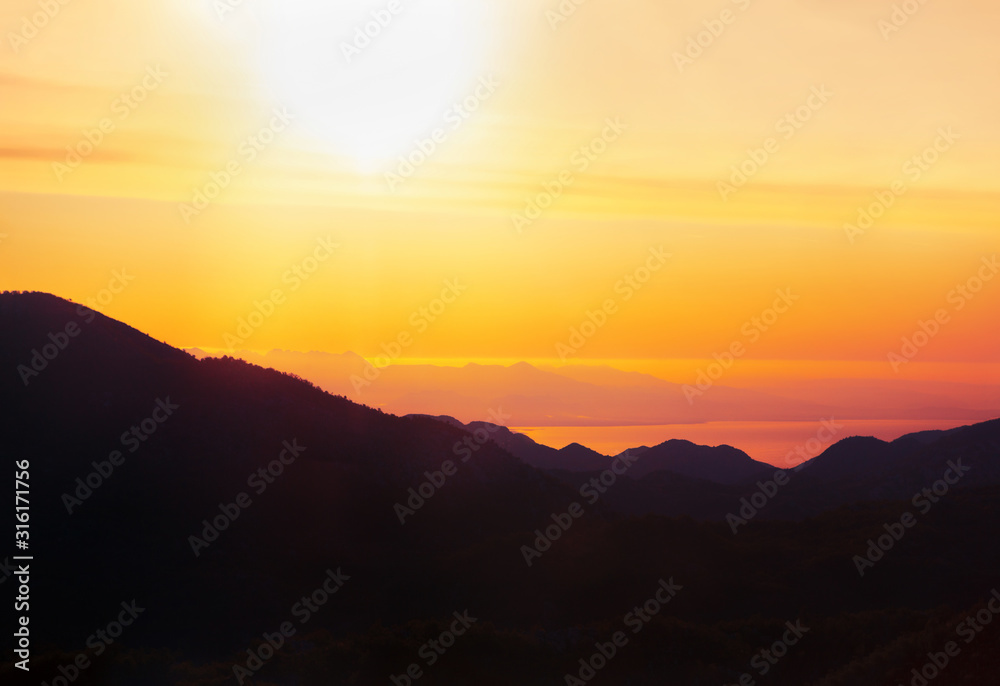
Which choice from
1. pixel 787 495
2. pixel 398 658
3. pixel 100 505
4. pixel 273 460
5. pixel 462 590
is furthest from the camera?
pixel 787 495

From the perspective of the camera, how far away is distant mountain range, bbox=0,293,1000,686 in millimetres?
24500

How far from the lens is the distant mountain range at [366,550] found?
24500mm

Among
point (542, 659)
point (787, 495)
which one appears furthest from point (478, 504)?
point (787, 495)

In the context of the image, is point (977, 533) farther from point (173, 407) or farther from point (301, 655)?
point (173, 407)

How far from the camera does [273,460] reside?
48.1 m

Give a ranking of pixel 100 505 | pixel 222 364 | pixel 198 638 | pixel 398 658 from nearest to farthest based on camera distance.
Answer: pixel 398 658, pixel 198 638, pixel 100 505, pixel 222 364

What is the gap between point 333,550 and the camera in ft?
137

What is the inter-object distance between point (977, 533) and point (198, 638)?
43.4 metres

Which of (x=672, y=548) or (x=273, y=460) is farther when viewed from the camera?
(x=273, y=460)

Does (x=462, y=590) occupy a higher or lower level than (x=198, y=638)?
higher

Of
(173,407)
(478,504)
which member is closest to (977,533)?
(478,504)

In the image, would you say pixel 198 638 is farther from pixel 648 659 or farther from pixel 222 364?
pixel 222 364

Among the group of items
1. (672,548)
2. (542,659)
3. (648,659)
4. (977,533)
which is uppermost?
(977,533)

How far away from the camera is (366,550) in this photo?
42562mm
